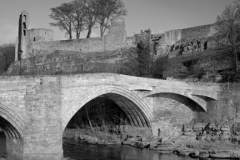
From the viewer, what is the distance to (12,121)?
1777cm

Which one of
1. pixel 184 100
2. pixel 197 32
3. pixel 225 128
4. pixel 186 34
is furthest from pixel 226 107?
pixel 186 34

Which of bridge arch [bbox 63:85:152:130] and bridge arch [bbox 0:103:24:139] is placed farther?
bridge arch [bbox 63:85:152:130]

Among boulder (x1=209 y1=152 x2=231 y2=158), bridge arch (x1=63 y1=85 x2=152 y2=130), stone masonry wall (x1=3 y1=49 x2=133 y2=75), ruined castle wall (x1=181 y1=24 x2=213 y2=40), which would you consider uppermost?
ruined castle wall (x1=181 y1=24 x2=213 y2=40)

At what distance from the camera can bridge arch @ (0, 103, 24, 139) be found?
57.7 feet

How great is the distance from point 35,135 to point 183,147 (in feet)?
28.9

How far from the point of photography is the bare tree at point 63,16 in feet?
140

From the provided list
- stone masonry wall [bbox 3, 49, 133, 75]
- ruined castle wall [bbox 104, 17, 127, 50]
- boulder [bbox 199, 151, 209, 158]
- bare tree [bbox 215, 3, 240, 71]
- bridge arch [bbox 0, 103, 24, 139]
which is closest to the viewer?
bridge arch [bbox 0, 103, 24, 139]

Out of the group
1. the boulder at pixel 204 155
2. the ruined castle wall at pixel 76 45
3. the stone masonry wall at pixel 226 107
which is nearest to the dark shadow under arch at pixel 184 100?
the stone masonry wall at pixel 226 107

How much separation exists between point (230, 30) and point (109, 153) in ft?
49.9

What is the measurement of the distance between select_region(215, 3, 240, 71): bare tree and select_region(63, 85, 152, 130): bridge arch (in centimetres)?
898

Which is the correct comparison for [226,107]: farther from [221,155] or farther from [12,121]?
[12,121]

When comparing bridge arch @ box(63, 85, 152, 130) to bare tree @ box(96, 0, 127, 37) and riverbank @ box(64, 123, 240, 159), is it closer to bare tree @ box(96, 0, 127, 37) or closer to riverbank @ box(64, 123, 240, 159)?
riverbank @ box(64, 123, 240, 159)

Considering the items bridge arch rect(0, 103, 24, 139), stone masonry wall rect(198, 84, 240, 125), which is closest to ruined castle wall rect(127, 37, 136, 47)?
stone masonry wall rect(198, 84, 240, 125)

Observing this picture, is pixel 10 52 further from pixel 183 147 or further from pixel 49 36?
pixel 183 147
